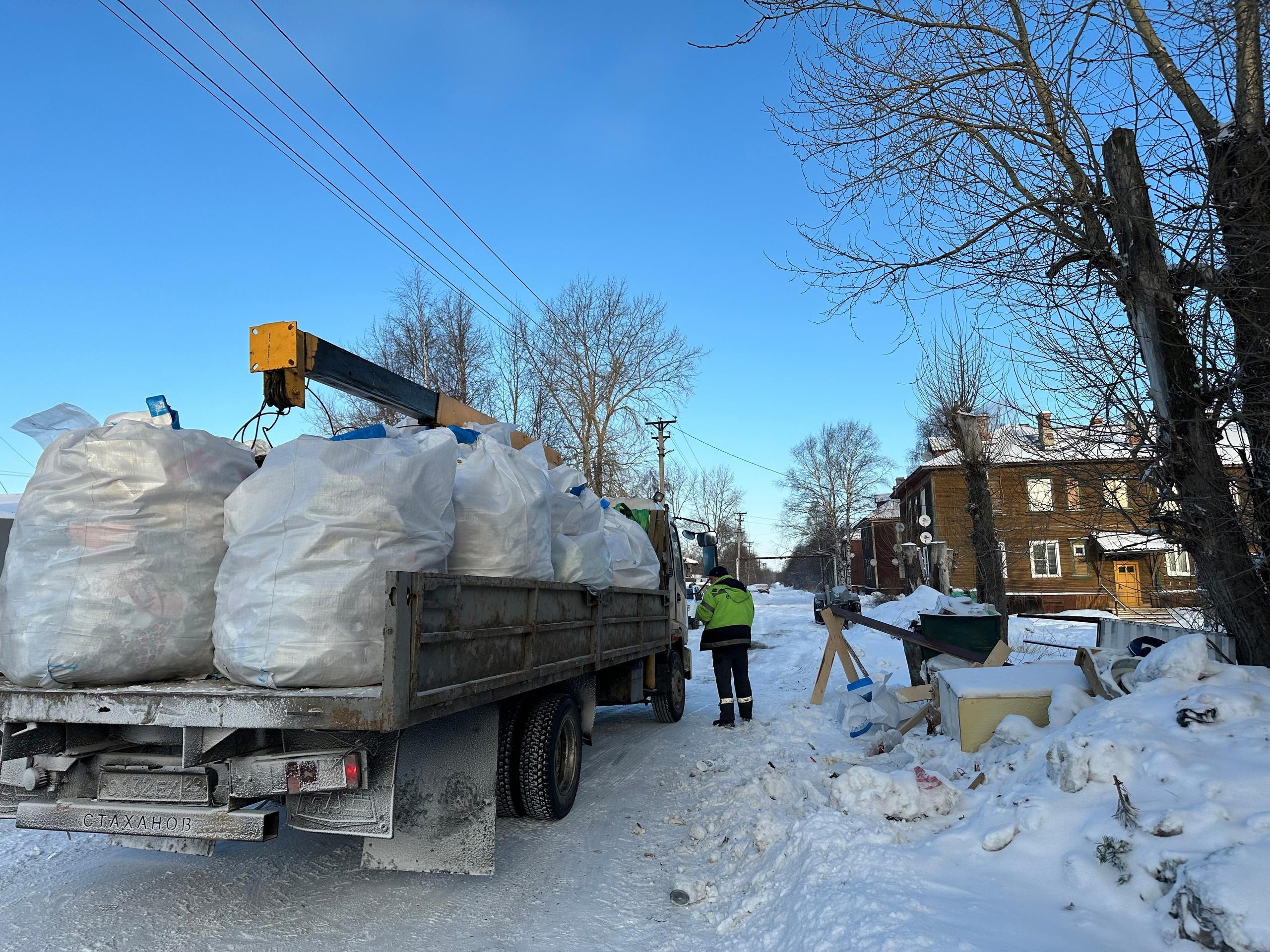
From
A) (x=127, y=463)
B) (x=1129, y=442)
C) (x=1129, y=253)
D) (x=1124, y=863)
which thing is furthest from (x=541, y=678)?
(x=1129, y=253)

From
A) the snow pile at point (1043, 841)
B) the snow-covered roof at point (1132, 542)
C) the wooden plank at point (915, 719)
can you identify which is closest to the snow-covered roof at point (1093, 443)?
the snow-covered roof at point (1132, 542)

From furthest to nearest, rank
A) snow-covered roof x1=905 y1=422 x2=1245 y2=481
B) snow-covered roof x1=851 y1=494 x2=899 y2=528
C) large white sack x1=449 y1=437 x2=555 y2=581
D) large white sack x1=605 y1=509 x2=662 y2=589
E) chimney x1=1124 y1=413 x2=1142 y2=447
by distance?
snow-covered roof x1=851 y1=494 x2=899 y2=528 < large white sack x1=605 y1=509 x2=662 y2=589 < chimney x1=1124 y1=413 x2=1142 y2=447 < snow-covered roof x1=905 y1=422 x2=1245 y2=481 < large white sack x1=449 y1=437 x2=555 y2=581

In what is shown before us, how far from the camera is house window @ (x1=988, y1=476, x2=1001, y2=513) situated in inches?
682

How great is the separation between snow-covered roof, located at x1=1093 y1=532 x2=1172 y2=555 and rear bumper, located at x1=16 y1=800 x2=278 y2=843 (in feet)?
15.4

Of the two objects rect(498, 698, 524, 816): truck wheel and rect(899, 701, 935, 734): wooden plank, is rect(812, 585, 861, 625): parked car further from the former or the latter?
rect(498, 698, 524, 816): truck wheel

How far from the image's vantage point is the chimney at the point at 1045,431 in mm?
5074

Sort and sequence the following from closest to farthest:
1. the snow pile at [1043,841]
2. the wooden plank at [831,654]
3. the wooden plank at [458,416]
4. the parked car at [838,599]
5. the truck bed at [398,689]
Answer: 1. the snow pile at [1043,841]
2. the truck bed at [398,689]
3. the wooden plank at [458,416]
4. the wooden plank at [831,654]
5. the parked car at [838,599]

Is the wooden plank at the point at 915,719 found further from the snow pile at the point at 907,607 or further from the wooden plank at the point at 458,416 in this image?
the snow pile at the point at 907,607

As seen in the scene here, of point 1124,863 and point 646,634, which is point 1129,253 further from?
point 646,634

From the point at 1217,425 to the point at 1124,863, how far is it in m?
2.62

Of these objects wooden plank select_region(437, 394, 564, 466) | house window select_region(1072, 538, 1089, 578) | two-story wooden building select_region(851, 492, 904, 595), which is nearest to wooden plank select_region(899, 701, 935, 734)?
wooden plank select_region(437, 394, 564, 466)

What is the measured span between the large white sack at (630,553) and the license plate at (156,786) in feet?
12.5

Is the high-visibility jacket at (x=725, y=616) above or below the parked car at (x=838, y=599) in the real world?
above

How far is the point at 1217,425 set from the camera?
176 inches
